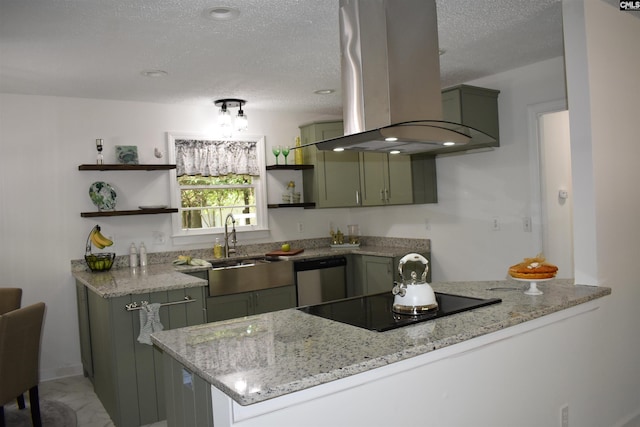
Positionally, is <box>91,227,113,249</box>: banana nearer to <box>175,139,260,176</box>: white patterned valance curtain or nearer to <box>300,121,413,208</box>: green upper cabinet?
<box>175,139,260,176</box>: white patterned valance curtain

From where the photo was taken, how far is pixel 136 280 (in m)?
3.73

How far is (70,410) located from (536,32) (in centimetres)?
418

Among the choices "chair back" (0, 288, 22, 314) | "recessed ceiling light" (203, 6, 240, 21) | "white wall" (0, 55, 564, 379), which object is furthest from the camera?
"white wall" (0, 55, 564, 379)

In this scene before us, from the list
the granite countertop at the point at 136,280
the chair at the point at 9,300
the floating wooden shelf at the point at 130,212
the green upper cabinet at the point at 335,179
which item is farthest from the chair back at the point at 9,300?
the green upper cabinet at the point at 335,179

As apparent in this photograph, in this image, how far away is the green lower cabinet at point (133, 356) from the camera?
10.6 feet

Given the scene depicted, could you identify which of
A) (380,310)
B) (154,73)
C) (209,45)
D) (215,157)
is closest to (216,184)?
(215,157)

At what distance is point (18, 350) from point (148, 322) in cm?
72

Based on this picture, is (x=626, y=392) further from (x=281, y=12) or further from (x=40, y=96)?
(x=40, y=96)

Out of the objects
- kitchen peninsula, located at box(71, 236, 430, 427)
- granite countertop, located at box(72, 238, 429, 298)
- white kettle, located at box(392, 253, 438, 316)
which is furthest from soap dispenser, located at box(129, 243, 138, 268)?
white kettle, located at box(392, 253, 438, 316)

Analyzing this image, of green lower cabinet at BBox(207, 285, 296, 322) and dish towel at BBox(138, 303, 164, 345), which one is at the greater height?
dish towel at BBox(138, 303, 164, 345)

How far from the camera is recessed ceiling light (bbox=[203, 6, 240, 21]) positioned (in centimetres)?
271

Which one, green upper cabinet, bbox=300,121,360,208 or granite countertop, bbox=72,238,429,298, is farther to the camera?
green upper cabinet, bbox=300,121,360,208

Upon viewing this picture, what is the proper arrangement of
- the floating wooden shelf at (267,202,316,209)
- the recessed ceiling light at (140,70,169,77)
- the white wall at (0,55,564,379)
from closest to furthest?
the recessed ceiling light at (140,70,169,77) → the white wall at (0,55,564,379) → the floating wooden shelf at (267,202,316,209)

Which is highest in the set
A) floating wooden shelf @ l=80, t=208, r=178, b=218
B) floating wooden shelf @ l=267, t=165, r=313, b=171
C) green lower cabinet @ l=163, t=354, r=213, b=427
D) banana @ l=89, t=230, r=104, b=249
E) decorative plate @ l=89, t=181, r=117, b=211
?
floating wooden shelf @ l=267, t=165, r=313, b=171
